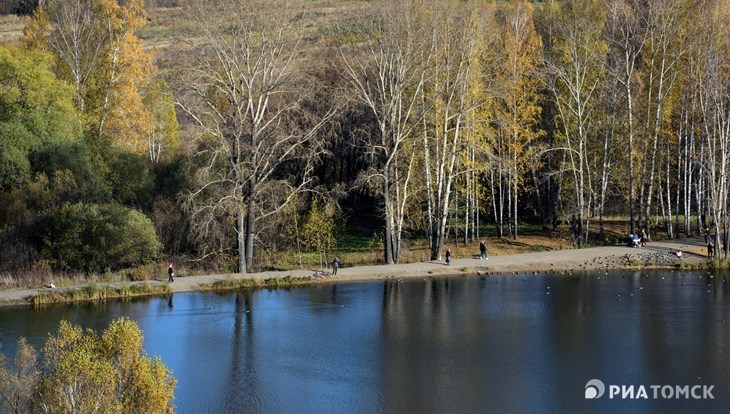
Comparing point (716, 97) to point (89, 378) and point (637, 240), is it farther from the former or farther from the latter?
point (89, 378)

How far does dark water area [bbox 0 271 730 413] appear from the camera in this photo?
24.1 m

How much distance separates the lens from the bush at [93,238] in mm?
42781

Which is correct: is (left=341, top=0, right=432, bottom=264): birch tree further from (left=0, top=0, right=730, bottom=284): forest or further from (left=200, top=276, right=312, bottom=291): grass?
(left=200, top=276, right=312, bottom=291): grass

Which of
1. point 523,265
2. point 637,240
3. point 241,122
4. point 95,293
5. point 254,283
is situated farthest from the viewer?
point 637,240

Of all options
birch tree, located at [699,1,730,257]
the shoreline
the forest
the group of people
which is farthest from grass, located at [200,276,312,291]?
birch tree, located at [699,1,730,257]

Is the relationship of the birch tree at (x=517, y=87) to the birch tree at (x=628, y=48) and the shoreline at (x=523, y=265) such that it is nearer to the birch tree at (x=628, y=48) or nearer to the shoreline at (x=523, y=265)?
the birch tree at (x=628, y=48)

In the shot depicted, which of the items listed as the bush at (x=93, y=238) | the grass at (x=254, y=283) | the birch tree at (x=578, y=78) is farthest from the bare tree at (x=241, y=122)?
the birch tree at (x=578, y=78)

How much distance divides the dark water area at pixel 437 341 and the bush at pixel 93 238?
225 inches

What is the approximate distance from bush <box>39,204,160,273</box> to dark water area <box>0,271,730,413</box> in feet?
18.7

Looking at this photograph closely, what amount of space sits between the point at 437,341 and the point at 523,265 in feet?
56.0

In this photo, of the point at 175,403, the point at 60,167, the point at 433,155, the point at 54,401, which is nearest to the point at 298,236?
the point at 433,155

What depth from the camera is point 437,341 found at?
30719mm

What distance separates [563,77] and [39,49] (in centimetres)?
3473

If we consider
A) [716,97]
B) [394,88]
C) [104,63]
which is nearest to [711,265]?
[716,97]
